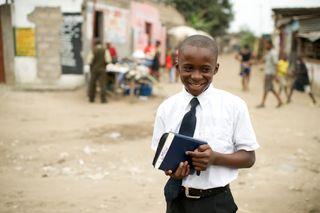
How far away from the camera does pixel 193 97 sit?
1772 millimetres

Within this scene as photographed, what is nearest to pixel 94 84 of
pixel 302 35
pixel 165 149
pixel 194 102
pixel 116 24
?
pixel 116 24

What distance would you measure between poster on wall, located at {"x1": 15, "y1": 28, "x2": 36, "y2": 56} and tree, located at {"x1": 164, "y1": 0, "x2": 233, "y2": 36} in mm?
20699

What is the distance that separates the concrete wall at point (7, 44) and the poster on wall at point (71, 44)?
157cm

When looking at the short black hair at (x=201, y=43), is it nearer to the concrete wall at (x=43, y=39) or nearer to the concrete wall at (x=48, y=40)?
the concrete wall at (x=43, y=39)

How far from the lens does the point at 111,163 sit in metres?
5.04

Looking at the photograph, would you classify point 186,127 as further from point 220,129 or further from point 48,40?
point 48,40

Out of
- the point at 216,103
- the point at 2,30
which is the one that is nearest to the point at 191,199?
the point at 216,103

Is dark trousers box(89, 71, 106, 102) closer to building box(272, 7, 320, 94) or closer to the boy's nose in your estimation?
building box(272, 7, 320, 94)

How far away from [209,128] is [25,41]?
1091cm

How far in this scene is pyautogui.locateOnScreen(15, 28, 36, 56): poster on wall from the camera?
1146 cm

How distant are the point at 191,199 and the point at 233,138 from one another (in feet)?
1.15

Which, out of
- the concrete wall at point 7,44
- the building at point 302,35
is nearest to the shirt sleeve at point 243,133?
the building at point 302,35

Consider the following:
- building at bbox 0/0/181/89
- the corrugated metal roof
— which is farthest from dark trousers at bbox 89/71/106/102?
the corrugated metal roof

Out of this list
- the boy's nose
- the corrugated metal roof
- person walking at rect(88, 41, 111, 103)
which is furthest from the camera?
the corrugated metal roof
